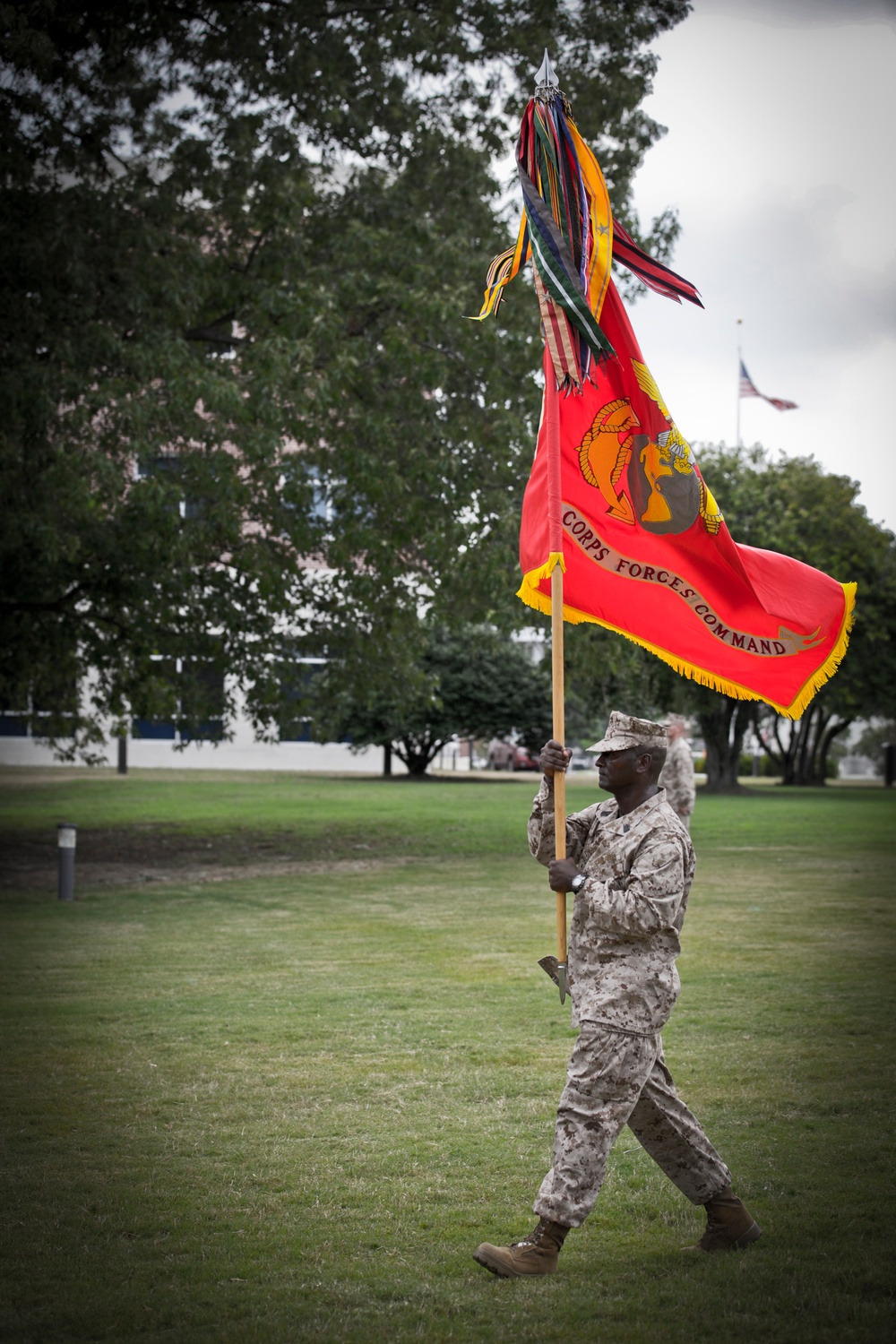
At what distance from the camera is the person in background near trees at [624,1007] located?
5066mm

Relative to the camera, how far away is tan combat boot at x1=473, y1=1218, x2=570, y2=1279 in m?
5.11

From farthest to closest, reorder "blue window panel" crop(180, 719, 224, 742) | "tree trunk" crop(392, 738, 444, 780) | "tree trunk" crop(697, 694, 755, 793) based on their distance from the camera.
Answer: "tree trunk" crop(392, 738, 444, 780)
"tree trunk" crop(697, 694, 755, 793)
"blue window panel" crop(180, 719, 224, 742)

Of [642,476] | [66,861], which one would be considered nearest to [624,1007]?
[642,476]

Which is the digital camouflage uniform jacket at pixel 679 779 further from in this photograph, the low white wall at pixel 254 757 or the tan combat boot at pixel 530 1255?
the low white wall at pixel 254 757

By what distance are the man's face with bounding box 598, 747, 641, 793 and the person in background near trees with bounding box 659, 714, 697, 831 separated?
10645 mm

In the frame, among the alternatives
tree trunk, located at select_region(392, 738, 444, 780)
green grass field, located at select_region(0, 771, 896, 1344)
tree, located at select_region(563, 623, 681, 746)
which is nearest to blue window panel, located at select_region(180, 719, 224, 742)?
green grass field, located at select_region(0, 771, 896, 1344)

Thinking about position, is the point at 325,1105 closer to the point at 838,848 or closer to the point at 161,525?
the point at 161,525

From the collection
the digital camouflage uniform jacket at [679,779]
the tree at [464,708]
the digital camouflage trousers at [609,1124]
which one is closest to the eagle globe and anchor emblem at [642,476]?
the digital camouflage trousers at [609,1124]

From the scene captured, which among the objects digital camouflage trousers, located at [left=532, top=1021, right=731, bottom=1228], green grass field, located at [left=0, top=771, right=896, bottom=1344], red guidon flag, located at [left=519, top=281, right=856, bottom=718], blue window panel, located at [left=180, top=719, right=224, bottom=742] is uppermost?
red guidon flag, located at [left=519, top=281, right=856, bottom=718]

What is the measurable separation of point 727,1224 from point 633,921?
4.58 ft

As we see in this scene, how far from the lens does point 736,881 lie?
62.5 ft

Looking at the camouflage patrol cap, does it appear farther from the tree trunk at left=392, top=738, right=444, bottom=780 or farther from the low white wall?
the low white wall

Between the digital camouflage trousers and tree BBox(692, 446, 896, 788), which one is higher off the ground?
tree BBox(692, 446, 896, 788)

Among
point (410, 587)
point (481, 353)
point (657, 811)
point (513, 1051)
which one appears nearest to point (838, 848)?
point (410, 587)
